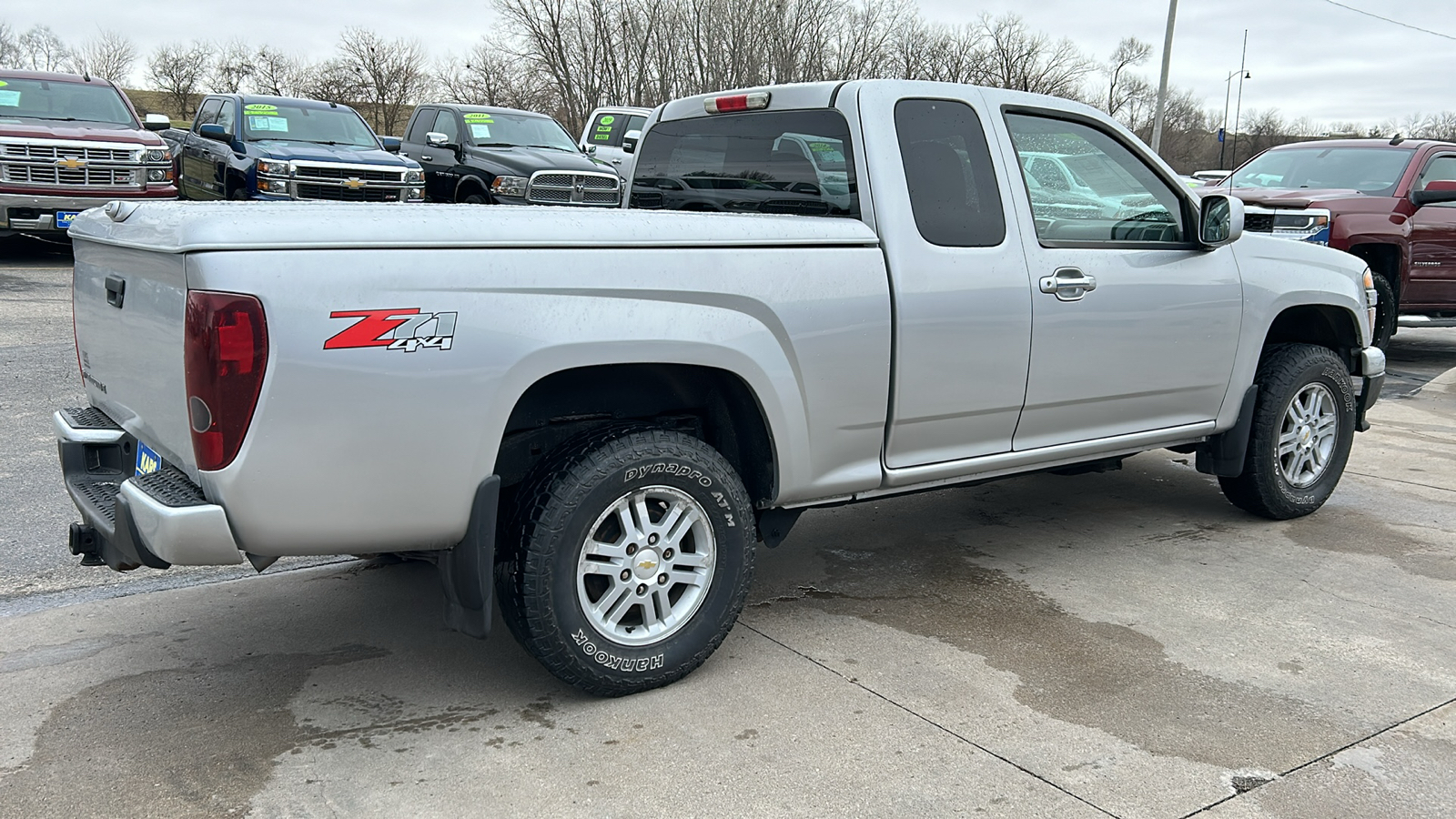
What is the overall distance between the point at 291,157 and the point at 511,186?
238 cm

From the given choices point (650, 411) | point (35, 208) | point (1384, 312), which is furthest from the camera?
point (35, 208)

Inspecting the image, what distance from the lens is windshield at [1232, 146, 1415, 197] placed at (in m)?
10.5

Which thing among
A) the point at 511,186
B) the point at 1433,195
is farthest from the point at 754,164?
the point at 511,186

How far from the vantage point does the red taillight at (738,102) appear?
14.4ft

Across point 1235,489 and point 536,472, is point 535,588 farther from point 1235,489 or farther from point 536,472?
point 1235,489

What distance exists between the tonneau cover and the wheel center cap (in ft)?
2.87

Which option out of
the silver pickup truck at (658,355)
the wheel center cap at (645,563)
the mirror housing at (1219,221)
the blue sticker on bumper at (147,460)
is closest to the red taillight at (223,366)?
the silver pickup truck at (658,355)

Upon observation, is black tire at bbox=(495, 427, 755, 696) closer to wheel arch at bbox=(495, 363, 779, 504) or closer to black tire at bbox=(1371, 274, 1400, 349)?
wheel arch at bbox=(495, 363, 779, 504)

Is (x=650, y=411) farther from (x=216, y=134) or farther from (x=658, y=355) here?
(x=216, y=134)

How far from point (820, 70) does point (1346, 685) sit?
142ft

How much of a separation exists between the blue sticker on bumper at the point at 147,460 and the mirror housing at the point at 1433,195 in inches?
399

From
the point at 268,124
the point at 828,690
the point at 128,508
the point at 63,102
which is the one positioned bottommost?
the point at 828,690

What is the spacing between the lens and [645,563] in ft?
11.3

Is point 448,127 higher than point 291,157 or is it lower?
higher
